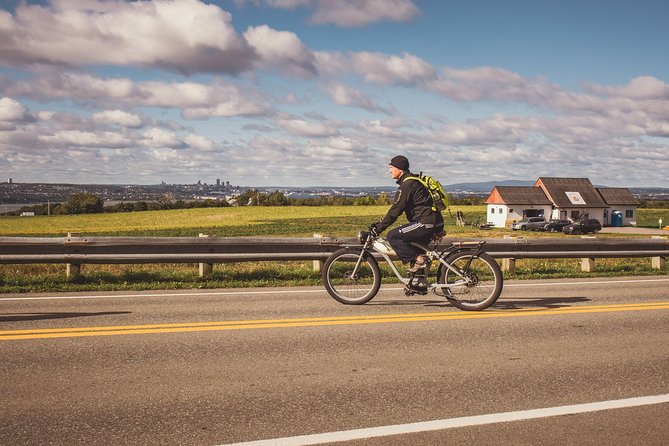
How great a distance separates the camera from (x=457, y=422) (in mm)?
3857

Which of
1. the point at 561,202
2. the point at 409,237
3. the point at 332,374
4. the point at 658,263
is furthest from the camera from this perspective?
the point at 561,202

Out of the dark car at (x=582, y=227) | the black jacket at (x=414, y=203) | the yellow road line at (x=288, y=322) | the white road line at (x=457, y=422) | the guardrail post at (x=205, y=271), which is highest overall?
the black jacket at (x=414, y=203)

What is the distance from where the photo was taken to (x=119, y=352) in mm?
5523

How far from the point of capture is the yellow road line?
249 inches

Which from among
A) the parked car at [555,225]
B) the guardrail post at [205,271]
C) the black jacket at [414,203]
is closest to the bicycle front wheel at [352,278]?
the black jacket at [414,203]

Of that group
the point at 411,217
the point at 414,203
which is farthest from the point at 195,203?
the point at 414,203

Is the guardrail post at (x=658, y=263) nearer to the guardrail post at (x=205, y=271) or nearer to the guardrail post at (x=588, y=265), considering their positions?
the guardrail post at (x=588, y=265)

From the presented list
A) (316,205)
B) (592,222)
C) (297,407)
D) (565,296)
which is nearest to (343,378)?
(297,407)

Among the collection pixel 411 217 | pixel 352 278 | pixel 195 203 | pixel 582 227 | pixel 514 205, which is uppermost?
pixel 195 203

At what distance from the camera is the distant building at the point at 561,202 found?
213ft

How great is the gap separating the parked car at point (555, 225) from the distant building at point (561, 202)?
775 centimetres

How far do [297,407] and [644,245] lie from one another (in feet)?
42.3

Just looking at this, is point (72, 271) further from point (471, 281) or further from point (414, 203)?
point (471, 281)

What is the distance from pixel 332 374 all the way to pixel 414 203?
3.61m
